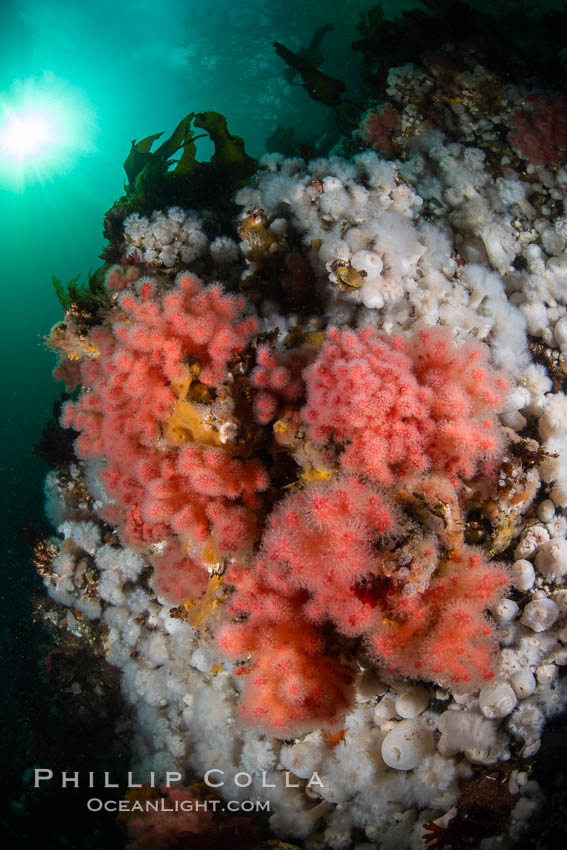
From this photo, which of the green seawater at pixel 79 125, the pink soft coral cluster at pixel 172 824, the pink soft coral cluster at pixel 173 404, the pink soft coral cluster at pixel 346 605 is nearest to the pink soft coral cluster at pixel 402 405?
the pink soft coral cluster at pixel 346 605

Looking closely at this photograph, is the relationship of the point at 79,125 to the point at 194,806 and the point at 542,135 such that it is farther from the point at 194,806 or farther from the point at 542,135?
the point at 194,806

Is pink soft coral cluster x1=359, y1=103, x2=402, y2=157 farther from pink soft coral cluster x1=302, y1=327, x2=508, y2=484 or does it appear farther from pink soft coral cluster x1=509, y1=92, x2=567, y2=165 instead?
pink soft coral cluster x1=302, y1=327, x2=508, y2=484

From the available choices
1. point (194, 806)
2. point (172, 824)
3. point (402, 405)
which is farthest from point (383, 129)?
point (172, 824)

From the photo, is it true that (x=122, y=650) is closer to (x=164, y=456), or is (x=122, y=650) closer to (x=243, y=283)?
(x=164, y=456)

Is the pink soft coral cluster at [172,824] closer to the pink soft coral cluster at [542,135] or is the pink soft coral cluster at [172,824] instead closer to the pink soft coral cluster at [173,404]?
the pink soft coral cluster at [173,404]

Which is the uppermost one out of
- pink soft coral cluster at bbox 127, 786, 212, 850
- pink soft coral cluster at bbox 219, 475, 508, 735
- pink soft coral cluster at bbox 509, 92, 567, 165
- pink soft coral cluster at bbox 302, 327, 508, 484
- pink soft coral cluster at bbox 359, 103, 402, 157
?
pink soft coral cluster at bbox 359, 103, 402, 157

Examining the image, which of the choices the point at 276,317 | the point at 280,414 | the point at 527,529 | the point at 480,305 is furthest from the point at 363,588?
the point at 480,305

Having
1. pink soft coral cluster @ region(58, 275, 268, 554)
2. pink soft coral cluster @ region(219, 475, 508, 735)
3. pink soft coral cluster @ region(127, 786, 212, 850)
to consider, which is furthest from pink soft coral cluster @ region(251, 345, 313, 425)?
pink soft coral cluster @ region(127, 786, 212, 850)
